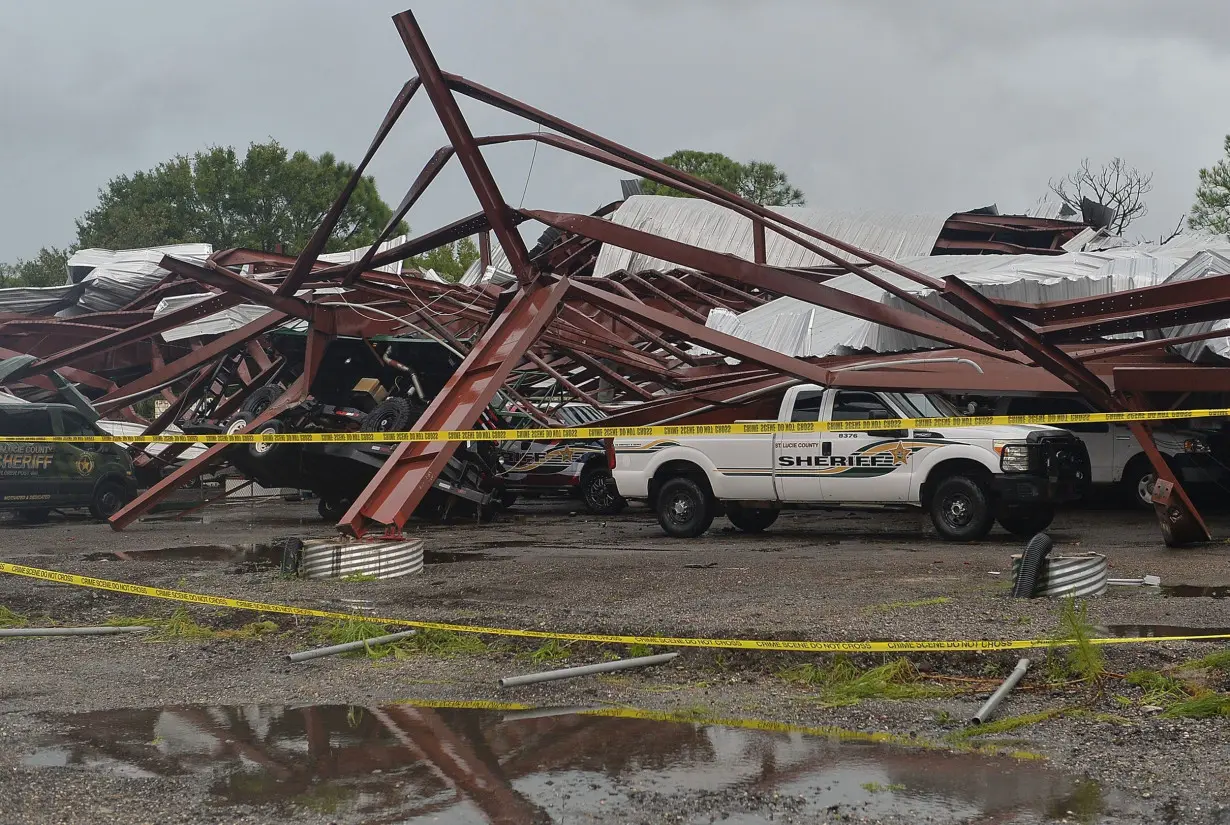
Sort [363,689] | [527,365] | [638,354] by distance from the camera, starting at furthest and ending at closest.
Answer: [527,365] < [638,354] < [363,689]

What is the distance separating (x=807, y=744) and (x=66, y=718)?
12.3ft

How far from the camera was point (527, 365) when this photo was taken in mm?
20484

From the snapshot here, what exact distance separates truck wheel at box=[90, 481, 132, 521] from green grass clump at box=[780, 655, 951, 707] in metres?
15.7

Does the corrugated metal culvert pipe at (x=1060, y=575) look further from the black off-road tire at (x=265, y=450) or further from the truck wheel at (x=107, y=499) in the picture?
the truck wheel at (x=107, y=499)

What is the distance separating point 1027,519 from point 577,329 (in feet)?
21.5

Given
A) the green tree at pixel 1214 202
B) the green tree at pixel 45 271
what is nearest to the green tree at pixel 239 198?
the green tree at pixel 45 271

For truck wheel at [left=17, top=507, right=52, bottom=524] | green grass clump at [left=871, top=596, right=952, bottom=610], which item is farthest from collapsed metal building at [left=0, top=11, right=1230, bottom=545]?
green grass clump at [left=871, top=596, right=952, bottom=610]

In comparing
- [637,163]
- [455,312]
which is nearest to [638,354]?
[455,312]

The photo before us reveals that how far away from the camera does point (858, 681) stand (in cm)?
650

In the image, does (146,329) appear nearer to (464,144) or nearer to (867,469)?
(464,144)

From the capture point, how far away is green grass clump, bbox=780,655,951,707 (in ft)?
20.7

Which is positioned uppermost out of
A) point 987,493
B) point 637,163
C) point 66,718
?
point 637,163

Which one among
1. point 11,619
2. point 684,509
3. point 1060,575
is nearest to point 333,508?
point 684,509

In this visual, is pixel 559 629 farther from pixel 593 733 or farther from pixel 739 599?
pixel 593 733
